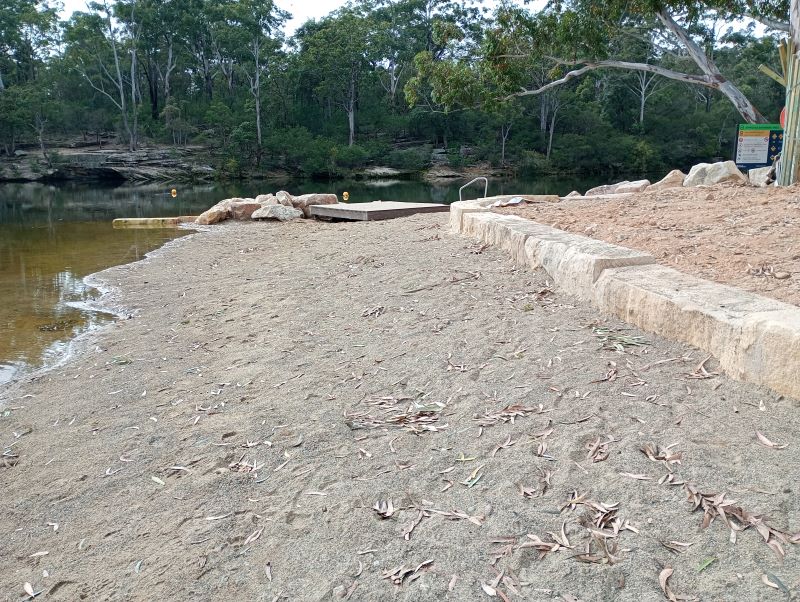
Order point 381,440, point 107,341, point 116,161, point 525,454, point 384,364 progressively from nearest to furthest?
point 525,454 < point 381,440 < point 384,364 < point 107,341 < point 116,161

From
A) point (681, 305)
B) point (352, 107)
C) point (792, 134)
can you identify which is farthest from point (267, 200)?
point (352, 107)

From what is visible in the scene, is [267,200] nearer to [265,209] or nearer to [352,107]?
[265,209]

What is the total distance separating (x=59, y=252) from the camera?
39.3 feet

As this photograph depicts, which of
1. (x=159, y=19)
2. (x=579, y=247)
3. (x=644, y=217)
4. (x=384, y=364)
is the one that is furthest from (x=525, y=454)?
(x=159, y=19)

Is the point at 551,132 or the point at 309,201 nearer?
the point at 309,201

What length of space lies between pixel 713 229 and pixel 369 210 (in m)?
9.12

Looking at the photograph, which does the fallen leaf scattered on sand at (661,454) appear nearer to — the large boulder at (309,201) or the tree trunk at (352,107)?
the large boulder at (309,201)

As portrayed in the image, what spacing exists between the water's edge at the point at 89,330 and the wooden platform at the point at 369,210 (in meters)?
3.96

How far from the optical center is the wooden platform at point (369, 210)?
13.4m

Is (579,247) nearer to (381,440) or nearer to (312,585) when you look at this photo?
(381,440)

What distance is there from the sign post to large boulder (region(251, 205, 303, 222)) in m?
9.18

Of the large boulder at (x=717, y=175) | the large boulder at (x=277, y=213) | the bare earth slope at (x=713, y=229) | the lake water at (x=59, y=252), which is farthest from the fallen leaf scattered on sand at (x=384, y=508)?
the large boulder at (x=277, y=213)

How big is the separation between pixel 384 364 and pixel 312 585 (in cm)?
189

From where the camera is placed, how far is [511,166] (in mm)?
42125
